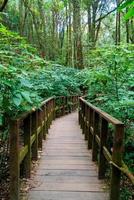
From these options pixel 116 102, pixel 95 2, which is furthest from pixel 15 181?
pixel 95 2

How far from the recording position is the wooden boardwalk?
4.12m

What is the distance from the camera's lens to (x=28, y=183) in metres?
4.54

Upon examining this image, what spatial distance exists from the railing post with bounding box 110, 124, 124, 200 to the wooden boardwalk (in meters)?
0.39

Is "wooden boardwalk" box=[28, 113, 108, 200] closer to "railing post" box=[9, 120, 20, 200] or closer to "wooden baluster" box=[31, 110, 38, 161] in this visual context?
"wooden baluster" box=[31, 110, 38, 161]

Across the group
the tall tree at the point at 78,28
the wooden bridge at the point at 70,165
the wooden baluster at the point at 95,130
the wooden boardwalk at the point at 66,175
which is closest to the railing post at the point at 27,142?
the wooden bridge at the point at 70,165

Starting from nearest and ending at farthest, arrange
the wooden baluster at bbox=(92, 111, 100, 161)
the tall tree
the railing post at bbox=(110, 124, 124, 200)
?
1. the railing post at bbox=(110, 124, 124, 200)
2. the wooden baluster at bbox=(92, 111, 100, 161)
3. the tall tree

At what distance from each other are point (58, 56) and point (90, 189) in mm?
21624

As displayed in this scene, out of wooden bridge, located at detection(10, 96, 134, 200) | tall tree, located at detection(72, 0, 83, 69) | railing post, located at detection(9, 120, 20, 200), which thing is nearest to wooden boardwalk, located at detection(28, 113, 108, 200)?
wooden bridge, located at detection(10, 96, 134, 200)

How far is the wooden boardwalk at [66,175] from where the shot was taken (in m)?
4.12

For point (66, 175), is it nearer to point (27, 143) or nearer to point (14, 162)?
point (27, 143)

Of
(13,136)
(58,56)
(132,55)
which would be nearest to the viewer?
(13,136)

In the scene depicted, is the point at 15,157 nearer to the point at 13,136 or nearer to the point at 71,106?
the point at 13,136

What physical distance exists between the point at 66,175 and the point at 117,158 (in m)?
1.56

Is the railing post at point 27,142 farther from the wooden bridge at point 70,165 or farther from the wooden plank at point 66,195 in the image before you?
the wooden plank at point 66,195
